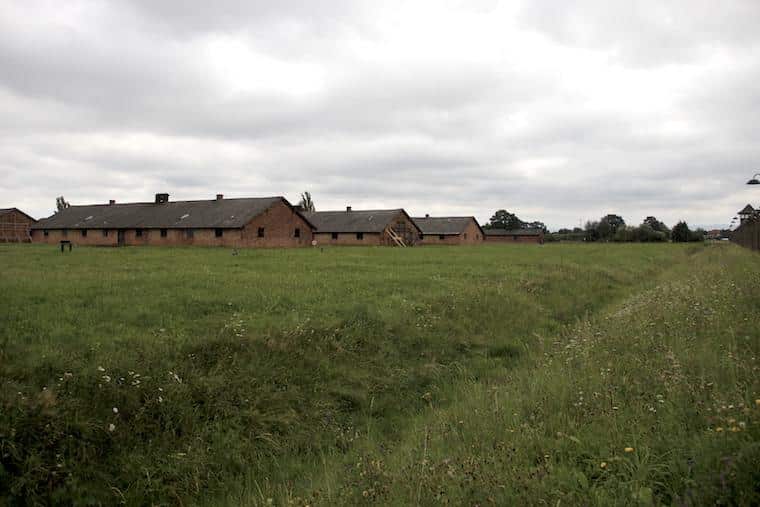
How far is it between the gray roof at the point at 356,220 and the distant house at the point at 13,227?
37.1 metres

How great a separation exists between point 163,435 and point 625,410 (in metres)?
5.63

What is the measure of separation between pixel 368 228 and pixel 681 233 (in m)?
68.7

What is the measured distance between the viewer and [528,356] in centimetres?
1016

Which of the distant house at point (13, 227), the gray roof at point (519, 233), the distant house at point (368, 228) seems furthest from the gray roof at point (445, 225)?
the distant house at point (13, 227)

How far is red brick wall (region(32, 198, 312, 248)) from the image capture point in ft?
152

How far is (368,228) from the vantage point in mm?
64375

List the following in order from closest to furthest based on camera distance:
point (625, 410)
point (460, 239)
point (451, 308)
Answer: point (625, 410)
point (451, 308)
point (460, 239)

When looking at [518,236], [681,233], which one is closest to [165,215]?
[518,236]

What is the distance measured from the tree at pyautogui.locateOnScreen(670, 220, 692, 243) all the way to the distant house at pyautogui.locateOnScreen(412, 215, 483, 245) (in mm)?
43202

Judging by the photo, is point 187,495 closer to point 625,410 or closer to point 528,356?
point 625,410

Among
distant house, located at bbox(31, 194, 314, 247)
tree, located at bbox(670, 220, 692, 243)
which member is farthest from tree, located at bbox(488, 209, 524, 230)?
distant house, located at bbox(31, 194, 314, 247)

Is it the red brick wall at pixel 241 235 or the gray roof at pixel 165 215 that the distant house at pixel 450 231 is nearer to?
the red brick wall at pixel 241 235

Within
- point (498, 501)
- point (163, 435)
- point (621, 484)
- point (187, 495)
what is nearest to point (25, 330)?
point (163, 435)

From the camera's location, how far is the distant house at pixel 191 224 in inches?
1844
